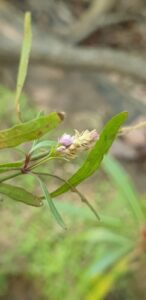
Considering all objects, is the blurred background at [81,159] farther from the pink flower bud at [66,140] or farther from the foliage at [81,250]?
the pink flower bud at [66,140]

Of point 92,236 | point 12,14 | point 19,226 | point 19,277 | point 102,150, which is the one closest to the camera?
point 102,150

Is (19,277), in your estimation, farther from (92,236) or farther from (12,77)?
(12,77)

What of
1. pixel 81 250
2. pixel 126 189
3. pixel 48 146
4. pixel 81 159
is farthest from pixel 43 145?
pixel 81 159

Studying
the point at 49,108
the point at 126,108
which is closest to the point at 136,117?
the point at 126,108

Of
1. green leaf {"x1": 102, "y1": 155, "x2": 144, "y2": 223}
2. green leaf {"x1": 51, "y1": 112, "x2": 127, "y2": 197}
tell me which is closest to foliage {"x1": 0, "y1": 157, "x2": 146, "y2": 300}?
green leaf {"x1": 102, "y1": 155, "x2": 144, "y2": 223}

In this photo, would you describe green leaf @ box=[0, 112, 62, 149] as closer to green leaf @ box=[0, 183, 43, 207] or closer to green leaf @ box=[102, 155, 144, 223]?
green leaf @ box=[0, 183, 43, 207]
